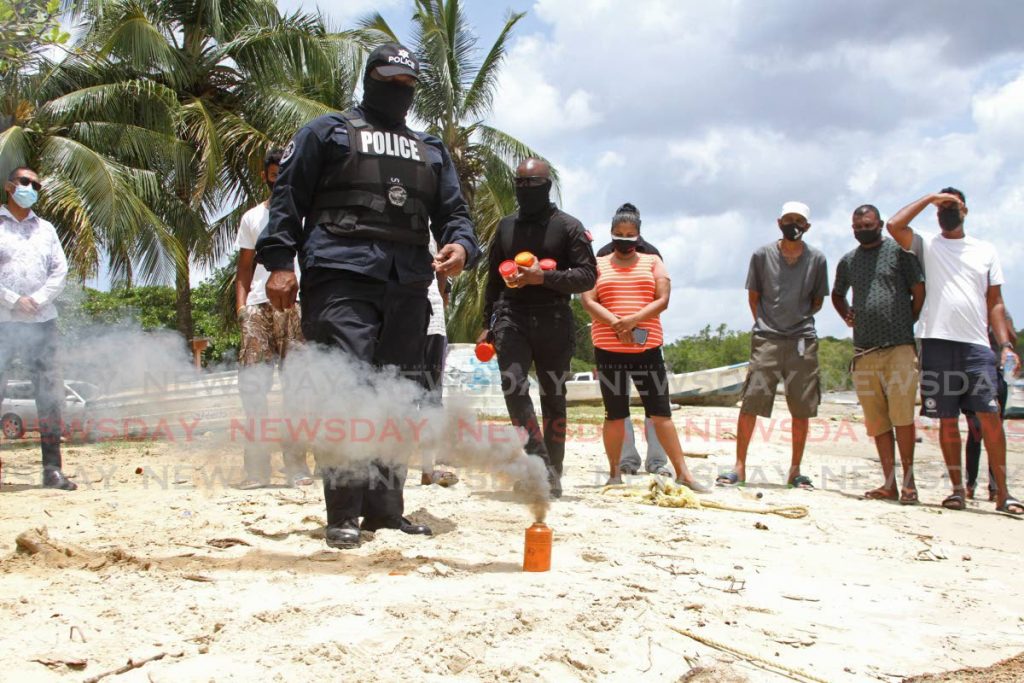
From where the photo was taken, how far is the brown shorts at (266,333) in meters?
5.25

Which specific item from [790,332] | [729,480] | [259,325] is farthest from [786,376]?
[259,325]

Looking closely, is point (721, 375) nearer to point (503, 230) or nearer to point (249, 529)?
point (503, 230)

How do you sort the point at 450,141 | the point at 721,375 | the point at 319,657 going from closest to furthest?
the point at 319,657 < the point at 721,375 < the point at 450,141

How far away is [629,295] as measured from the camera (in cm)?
616

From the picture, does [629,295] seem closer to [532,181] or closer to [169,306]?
[532,181]

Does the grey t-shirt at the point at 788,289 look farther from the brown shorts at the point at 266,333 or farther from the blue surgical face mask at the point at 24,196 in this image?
the blue surgical face mask at the point at 24,196

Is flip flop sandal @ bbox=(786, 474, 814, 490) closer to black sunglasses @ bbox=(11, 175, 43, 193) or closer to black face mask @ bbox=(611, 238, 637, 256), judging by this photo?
black face mask @ bbox=(611, 238, 637, 256)

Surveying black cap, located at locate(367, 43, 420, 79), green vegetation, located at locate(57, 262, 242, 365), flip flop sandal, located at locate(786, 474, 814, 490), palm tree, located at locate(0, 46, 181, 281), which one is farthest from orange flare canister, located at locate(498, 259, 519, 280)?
palm tree, located at locate(0, 46, 181, 281)

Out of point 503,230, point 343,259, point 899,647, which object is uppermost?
point 503,230

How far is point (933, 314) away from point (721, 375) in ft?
48.1

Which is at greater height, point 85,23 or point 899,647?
point 85,23

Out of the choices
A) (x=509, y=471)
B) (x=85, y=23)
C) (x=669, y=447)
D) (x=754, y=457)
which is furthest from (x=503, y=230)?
(x=85, y=23)

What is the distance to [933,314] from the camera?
609 cm

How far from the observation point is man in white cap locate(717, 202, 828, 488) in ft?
21.6
